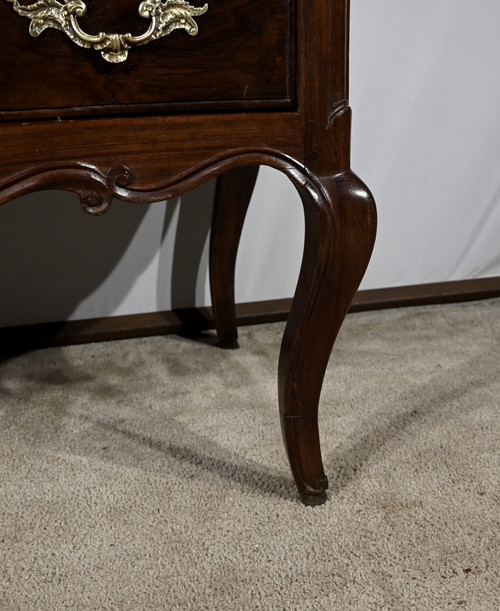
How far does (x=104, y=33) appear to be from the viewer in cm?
54

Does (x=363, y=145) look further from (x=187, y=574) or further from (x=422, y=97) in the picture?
(x=187, y=574)

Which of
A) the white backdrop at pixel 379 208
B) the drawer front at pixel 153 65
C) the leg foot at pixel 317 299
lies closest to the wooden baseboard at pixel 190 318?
the white backdrop at pixel 379 208

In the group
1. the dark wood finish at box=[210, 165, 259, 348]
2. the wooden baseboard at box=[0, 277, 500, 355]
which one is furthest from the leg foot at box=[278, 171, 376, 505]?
the wooden baseboard at box=[0, 277, 500, 355]

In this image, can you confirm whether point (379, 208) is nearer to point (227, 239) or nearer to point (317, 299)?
point (227, 239)

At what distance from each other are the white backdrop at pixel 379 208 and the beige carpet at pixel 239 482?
124 mm

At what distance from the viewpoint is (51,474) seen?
779 mm

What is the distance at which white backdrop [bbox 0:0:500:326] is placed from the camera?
1.14m

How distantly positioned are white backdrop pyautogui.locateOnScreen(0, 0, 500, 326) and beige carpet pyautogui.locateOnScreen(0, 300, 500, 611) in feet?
0.41

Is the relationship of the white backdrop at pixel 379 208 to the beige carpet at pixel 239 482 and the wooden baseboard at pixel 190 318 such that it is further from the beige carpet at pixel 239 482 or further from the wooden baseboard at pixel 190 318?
the beige carpet at pixel 239 482

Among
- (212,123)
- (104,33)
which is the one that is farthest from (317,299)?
(104,33)

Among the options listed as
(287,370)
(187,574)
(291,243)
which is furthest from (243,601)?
(291,243)

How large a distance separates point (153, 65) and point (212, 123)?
64 millimetres

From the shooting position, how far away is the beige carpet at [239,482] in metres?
0.61

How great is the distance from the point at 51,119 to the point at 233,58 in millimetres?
150
